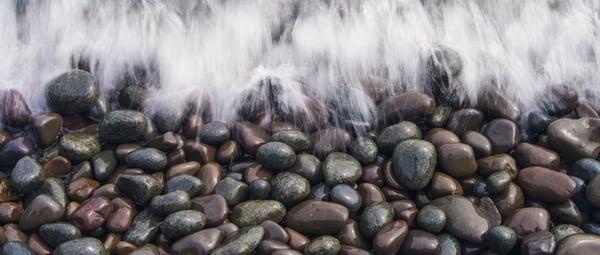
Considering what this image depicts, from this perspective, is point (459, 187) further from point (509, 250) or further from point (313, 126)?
point (313, 126)

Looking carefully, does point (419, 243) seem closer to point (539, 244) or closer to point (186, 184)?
point (539, 244)

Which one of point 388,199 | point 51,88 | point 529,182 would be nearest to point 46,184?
point 51,88

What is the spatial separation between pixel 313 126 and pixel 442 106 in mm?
838

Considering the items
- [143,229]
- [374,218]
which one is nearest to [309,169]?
[374,218]

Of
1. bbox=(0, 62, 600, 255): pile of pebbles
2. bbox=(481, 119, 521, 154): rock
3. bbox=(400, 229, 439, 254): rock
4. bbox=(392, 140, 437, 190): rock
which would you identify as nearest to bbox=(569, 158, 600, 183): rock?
bbox=(0, 62, 600, 255): pile of pebbles

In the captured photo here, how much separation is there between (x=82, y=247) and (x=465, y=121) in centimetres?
228

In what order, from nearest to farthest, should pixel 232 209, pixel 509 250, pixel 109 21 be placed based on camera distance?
pixel 509 250, pixel 232 209, pixel 109 21

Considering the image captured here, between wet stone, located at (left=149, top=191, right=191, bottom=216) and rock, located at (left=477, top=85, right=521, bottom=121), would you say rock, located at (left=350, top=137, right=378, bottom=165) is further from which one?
wet stone, located at (left=149, top=191, right=191, bottom=216)

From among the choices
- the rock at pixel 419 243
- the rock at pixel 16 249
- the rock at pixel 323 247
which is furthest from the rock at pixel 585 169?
the rock at pixel 16 249

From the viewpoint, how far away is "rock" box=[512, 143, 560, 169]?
3.52 metres

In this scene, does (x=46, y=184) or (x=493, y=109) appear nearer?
(x=46, y=184)

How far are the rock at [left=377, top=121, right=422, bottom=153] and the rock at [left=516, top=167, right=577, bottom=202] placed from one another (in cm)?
64

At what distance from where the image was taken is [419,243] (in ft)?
10.1

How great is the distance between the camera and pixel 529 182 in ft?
11.2
